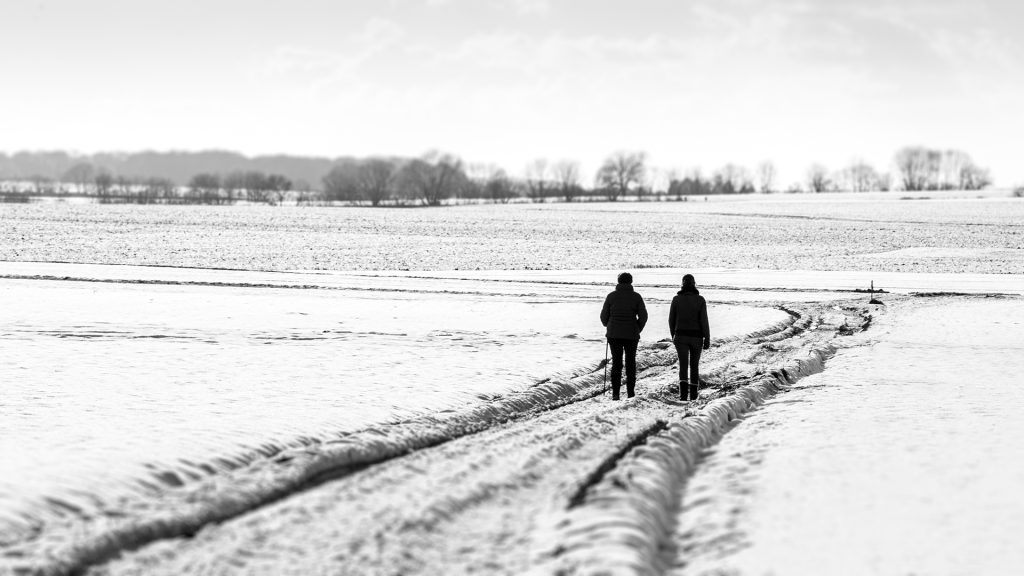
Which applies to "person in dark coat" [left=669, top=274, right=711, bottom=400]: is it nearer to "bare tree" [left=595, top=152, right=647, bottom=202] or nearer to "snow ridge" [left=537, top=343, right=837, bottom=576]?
"snow ridge" [left=537, top=343, right=837, bottom=576]

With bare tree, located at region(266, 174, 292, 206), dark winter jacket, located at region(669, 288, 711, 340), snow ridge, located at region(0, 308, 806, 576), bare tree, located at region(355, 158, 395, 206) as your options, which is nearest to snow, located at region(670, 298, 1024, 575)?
dark winter jacket, located at region(669, 288, 711, 340)

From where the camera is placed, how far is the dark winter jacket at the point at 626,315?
13.4 metres

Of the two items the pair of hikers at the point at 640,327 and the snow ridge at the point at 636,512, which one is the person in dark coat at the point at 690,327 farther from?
the snow ridge at the point at 636,512

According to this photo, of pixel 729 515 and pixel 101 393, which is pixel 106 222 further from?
pixel 729 515

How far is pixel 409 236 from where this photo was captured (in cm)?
6084

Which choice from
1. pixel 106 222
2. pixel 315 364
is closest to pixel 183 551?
pixel 315 364

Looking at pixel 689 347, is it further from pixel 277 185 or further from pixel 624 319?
pixel 277 185

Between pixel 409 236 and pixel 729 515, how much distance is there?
54275 millimetres

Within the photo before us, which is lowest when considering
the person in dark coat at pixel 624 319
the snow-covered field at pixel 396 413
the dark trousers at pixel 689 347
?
the snow-covered field at pixel 396 413

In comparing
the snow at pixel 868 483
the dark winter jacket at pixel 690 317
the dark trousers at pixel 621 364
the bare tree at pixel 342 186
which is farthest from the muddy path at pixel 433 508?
the bare tree at pixel 342 186

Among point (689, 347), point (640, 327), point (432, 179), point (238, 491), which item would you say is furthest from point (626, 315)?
point (432, 179)

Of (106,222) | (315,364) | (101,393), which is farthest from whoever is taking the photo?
(106,222)

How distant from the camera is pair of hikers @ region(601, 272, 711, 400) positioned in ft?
43.3

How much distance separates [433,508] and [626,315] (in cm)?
665
